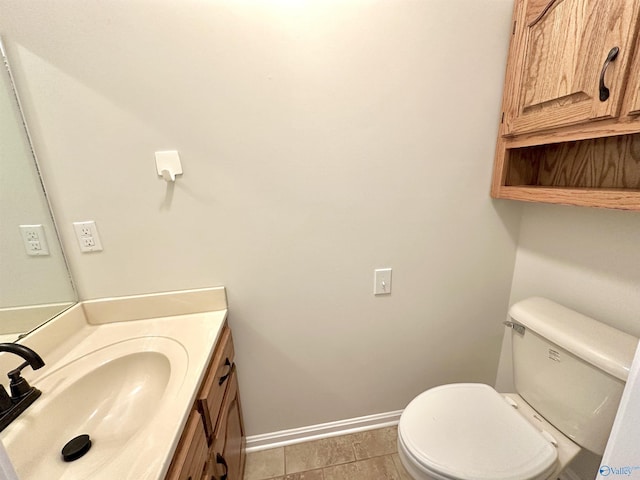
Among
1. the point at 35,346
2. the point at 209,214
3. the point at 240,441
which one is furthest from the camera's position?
the point at 240,441

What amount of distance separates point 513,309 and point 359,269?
64 centimetres

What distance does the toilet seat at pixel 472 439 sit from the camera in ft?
2.64

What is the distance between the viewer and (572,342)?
861 millimetres

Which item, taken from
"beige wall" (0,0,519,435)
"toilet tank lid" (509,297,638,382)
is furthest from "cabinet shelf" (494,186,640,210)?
"toilet tank lid" (509,297,638,382)

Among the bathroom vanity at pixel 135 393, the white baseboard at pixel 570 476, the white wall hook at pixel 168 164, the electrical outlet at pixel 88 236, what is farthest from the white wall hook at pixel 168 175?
the white baseboard at pixel 570 476

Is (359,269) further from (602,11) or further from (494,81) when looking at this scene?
(602,11)

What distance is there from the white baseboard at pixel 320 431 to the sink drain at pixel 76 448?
35.7 inches

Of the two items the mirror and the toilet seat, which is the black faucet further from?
the toilet seat

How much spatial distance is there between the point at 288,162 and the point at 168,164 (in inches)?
17.6

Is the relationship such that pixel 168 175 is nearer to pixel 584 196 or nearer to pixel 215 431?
pixel 215 431

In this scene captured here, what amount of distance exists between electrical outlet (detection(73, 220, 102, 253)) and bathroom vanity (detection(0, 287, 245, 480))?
0.22 metres

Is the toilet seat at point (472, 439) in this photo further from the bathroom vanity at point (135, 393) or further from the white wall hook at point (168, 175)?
the white wall hook at point (168, 175)

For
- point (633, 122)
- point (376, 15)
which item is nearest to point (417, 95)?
point (376, 15)

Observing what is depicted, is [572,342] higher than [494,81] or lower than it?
lower
